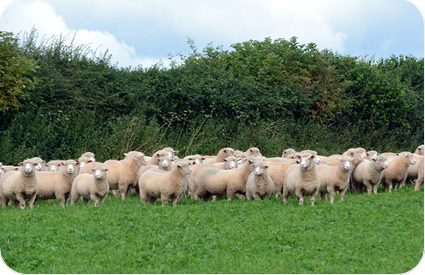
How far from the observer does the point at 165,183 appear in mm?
13086

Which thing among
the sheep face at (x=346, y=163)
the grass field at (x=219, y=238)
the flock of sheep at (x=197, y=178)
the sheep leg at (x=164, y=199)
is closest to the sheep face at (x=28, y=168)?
the flock of sheep at (x=197, y=178)

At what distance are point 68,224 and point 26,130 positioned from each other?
34.3 feet

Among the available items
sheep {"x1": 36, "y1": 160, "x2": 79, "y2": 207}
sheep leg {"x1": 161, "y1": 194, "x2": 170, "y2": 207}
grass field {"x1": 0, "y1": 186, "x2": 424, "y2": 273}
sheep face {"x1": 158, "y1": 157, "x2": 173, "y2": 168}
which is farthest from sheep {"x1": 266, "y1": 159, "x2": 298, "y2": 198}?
sheep {"x1": 36, "y1": 160, "x2": 79, "y2": 207}

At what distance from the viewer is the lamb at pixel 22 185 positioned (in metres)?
13.4

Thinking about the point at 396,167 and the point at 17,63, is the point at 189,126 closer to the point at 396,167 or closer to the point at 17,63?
the point at 17,63

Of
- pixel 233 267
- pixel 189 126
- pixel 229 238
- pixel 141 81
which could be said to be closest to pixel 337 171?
pixel 229 238

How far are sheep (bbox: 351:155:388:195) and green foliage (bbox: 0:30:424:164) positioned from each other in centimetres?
884

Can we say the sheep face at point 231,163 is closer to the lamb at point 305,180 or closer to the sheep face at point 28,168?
the lamb at point 305,180

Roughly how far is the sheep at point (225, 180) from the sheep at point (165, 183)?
1009 millimetres

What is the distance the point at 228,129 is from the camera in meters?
24.8

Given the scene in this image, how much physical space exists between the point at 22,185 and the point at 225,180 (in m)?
4.89

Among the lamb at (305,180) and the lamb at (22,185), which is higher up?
the lamb at (305,180)

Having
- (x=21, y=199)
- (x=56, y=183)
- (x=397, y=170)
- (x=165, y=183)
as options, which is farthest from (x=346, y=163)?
(x=21, y=199)

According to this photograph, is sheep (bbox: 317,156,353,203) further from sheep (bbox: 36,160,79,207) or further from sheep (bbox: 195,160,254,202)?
sheep (bbox: 36,160,79,207)
